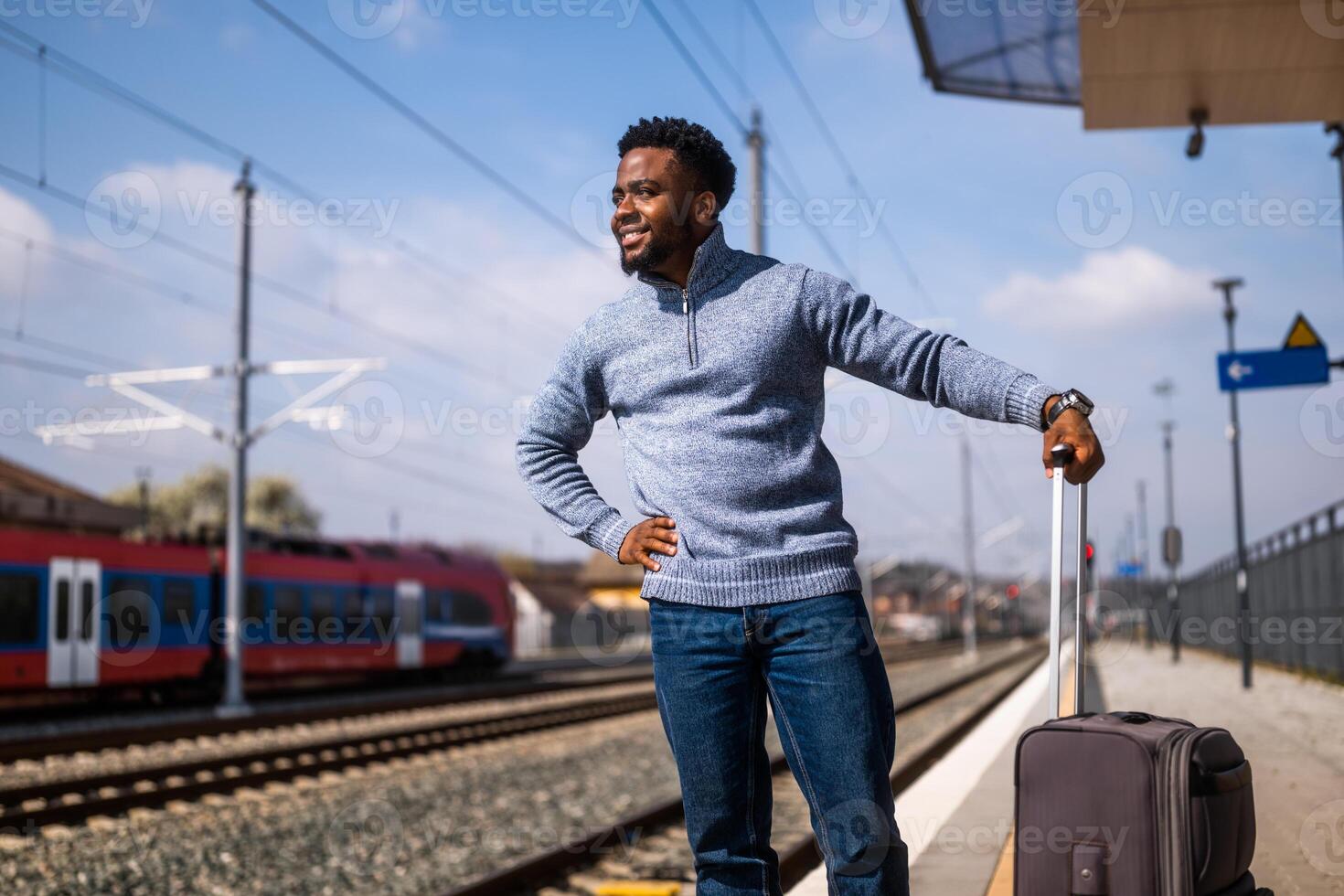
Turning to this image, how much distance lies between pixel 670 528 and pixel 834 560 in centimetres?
33

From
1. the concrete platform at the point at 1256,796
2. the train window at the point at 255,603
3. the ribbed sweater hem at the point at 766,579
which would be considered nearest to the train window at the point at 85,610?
the train window at the point at 255,603

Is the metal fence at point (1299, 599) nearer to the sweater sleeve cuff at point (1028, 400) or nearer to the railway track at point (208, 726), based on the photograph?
the railway track at point (208, 726)

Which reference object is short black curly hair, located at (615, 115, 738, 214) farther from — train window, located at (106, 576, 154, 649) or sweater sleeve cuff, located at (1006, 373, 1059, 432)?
train window, located at (106, 576, 154, 649)

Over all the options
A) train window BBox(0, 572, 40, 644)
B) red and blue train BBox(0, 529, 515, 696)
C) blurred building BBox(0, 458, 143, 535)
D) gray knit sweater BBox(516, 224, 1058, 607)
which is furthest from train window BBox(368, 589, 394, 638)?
gray knit sweater BBox(516, 224, 1058, 607)

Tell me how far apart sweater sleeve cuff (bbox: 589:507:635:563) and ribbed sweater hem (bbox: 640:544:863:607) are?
205 millimetres

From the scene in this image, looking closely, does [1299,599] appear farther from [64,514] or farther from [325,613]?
[64,514]

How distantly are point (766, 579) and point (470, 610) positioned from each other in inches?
1100

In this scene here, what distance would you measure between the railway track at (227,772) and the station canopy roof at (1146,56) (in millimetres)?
7623

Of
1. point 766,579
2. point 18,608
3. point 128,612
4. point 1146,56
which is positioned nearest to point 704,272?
point 766,579

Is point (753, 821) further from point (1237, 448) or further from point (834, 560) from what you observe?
point (1237, 448)

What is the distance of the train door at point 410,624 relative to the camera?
88.1 feet

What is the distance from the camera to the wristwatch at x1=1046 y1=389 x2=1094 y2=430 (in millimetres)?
2426

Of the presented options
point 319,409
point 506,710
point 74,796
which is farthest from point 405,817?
point 319,409

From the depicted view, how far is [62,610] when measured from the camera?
18.3 m
